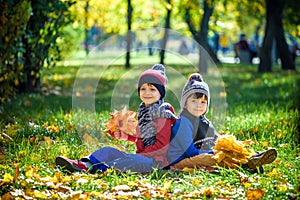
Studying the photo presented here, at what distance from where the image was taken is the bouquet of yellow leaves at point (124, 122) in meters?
5.59

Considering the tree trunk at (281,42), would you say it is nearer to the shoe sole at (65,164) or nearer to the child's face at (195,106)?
the child's face at (195,106)

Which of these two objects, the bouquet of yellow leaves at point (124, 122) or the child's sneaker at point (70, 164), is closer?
the child's sneaker at point (70, 164)

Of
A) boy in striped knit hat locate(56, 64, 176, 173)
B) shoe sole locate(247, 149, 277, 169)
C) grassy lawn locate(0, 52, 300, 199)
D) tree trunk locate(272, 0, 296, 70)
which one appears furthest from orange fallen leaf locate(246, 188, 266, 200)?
tree trunk locate(272, 0, 296, 70)

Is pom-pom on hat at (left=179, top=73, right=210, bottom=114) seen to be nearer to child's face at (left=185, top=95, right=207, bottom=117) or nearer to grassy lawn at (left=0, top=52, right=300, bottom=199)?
child's face at (left=185, top=95, right=207, bottom=117)

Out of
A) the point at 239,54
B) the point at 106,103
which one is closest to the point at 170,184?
the point at 106,103

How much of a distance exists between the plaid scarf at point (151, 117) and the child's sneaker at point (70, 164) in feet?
1.85

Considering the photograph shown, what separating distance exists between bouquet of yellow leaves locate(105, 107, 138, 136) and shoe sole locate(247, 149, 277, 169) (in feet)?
3.51

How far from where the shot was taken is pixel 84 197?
4332 millimetres

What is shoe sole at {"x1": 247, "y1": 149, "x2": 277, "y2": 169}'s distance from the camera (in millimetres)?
5086

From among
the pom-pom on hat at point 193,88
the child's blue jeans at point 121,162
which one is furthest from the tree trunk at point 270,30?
the child's blue jeans at point 121,162

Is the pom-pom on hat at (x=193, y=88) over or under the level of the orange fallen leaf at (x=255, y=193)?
over

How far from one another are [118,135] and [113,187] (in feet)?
3.77

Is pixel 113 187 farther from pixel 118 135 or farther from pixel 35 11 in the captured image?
pixel 35 11

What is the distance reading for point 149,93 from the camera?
530cm
